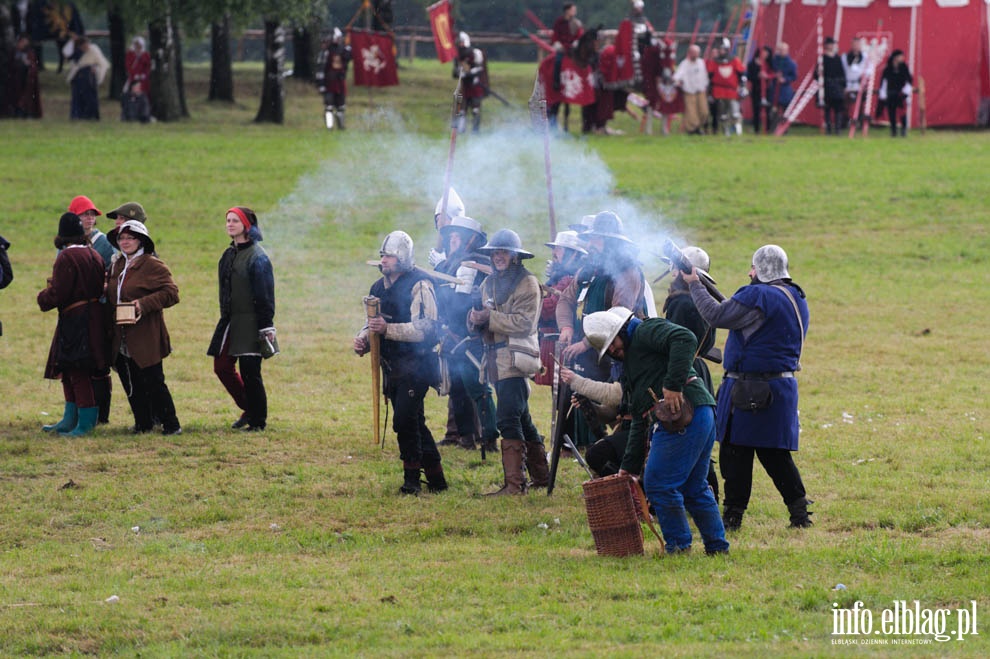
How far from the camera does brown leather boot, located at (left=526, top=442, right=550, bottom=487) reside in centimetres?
994

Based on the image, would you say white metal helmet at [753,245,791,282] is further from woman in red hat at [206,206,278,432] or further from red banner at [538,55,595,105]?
red banner at [538,55,595,105]

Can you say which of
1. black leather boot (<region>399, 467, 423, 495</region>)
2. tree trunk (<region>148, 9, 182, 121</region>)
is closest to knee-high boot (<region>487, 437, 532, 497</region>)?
black leather boot (<region>399, 467, 423, 495</region>)

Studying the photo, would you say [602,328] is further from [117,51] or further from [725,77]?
[117,51]

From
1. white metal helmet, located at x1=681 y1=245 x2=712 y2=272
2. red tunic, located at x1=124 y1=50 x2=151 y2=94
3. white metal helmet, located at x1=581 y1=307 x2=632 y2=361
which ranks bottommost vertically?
white metal helmet, located at x1=581 y1=307 x2=632 y2=361

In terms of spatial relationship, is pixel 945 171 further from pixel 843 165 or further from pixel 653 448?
pixel 653 448

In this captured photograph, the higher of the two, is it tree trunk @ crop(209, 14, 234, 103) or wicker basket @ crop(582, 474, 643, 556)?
tree trunk @ crop(209, 14, 234, 103)

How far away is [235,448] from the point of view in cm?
1109

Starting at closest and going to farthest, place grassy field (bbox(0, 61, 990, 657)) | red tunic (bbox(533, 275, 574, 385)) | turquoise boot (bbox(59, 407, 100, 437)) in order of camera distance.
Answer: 1. grassy field (bbox(0, 61, 990, 657))
2. red tunic (bbox(533, 275, 574, 385))
3. turquoise boot (bbox(59, 407, 100, 437))

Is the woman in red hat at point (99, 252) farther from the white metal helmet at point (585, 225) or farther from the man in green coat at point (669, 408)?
the man in green coat at point (669, 408)

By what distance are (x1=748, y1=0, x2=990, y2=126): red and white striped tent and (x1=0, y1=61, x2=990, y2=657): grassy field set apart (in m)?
8.39

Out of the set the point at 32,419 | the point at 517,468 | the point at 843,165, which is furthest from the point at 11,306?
the point at 843,165

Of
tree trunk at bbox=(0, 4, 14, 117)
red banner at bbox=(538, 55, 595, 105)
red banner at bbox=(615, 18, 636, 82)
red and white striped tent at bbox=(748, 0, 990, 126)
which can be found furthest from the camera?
red and white striped tent at bbox=(748, 0, 990, 126)

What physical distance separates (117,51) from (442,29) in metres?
8.86

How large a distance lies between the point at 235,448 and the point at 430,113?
74.7 feet
